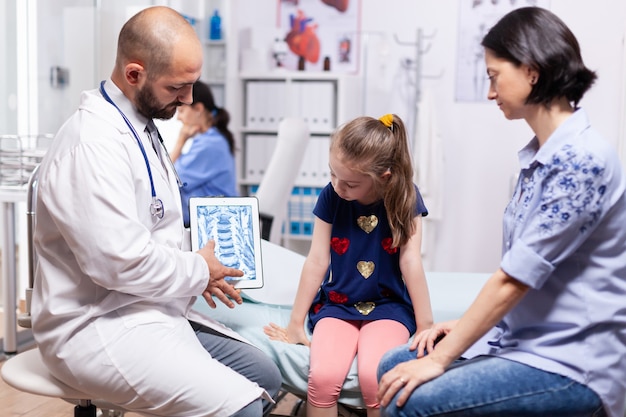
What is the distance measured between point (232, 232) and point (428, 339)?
22.6 inches

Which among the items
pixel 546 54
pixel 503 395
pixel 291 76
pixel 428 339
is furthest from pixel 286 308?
pixel 291 76

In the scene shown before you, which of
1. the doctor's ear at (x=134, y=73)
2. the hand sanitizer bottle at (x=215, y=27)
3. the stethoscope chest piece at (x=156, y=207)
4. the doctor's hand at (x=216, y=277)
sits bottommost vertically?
the doctor's hand at (x=216, y=277)

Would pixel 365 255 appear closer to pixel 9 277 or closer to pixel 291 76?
pixel 9 277

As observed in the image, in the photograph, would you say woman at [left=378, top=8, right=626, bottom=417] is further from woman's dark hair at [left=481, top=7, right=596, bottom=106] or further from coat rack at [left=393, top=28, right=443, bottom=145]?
coat rack at [left=393, top=28, right=443, bottom=145]

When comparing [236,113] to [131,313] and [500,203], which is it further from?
[131,313]

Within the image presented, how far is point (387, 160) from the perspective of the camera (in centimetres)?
184

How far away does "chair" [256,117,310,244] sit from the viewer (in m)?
3.37

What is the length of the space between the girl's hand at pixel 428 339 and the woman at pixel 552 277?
0.16m

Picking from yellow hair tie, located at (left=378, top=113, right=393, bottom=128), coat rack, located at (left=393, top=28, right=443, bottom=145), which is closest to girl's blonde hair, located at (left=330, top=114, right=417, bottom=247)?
yellow hair tie, located at (left=378, top=113, right=393, bottom=128)

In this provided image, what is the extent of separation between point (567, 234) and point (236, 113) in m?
3.59

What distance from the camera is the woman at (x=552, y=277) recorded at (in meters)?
1.28

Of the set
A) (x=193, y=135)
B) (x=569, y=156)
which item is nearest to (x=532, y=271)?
(x=569, y=156)

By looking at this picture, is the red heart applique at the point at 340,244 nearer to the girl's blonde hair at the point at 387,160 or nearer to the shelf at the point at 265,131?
the girl's blonde hair at the point at 387,160

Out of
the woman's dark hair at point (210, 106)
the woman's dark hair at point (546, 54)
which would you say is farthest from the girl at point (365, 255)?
the woman's dark hair at point (210, 106)
